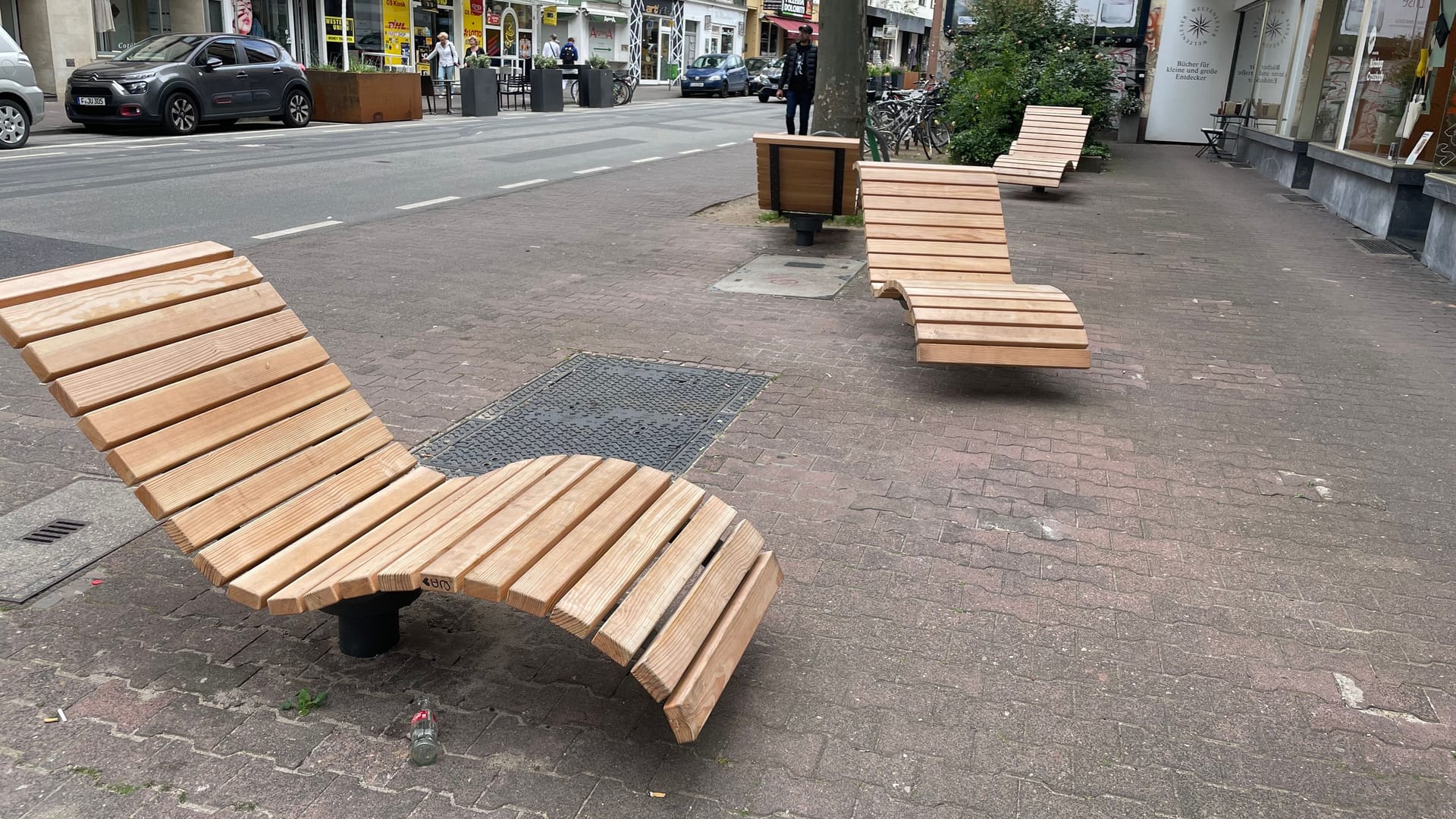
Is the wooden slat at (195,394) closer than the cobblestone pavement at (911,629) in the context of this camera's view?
No

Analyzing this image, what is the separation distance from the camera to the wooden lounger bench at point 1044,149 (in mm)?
13789

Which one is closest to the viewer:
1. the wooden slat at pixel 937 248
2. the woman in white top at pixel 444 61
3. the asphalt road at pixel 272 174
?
the wooden slat at pixel 937 248

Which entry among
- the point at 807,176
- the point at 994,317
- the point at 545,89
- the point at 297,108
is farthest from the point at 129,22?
the point at 994,317

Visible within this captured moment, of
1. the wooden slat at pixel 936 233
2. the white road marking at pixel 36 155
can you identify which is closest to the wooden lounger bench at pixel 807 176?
the wooden slat at pixel 936 233

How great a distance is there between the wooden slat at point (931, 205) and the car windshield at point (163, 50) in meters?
16.0

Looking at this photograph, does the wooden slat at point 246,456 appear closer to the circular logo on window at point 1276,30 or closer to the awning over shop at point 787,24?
the circular logo on window at point 1276,30

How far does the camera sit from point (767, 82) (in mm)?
40438

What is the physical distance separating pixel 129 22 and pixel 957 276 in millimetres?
26289

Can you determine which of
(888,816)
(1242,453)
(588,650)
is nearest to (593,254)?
(1242,453)

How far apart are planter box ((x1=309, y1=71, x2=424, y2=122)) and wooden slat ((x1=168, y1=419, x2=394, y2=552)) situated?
21.4 m

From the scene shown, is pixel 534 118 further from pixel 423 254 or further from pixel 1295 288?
pixel 1295 288

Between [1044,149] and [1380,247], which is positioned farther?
[1044,149]

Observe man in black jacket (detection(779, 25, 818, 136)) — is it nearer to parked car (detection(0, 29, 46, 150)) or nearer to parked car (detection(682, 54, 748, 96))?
parked car (detection(0, 29, 46, 150))

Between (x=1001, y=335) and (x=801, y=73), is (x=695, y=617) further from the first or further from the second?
(x=801, y=73)
